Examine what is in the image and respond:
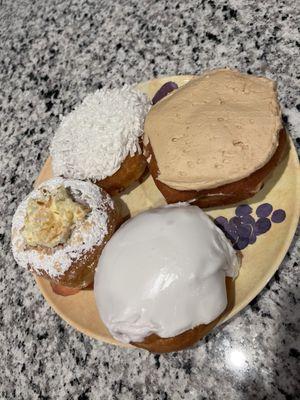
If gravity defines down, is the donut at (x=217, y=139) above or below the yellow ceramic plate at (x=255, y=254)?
above

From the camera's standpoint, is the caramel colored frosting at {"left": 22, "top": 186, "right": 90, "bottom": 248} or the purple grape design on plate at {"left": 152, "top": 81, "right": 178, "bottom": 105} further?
the purple grape design on plate at {"left": 152, "top": 81, "right": 178, "bottom": 105}

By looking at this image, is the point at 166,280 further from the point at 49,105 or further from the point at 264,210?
the point at 49,105

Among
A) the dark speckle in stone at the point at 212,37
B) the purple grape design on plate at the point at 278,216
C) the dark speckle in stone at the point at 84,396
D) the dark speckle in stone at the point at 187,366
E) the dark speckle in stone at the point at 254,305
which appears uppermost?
the dark speckle in stone at the point at 212,37

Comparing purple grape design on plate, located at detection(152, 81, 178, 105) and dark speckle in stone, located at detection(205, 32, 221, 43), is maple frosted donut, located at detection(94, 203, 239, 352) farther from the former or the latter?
dark speckle in stone, located at detection(205, 32, 221, 43)

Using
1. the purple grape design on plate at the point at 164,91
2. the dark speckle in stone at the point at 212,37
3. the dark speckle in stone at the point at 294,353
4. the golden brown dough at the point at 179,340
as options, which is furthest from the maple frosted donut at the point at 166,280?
the dark speckle in stone at the point at 212,37

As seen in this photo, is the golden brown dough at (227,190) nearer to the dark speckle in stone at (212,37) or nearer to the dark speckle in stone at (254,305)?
the dark speckle in stone at (254,305)

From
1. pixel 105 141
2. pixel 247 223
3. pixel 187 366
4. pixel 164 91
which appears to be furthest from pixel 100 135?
pixel 187 366

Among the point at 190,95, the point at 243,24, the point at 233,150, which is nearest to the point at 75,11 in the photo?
the point at 243,24

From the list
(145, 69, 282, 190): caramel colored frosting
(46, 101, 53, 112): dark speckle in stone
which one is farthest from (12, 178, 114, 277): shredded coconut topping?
(46, 101, 53, 112): dark speckle in stone
